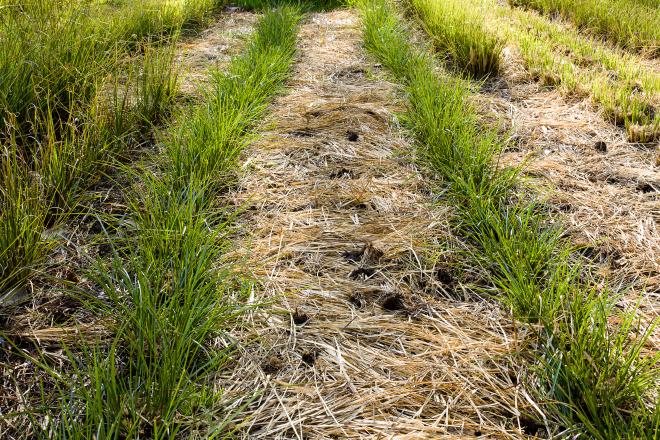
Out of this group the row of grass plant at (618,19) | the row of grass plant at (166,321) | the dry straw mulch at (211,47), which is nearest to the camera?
the row of grass plant at (166,321)

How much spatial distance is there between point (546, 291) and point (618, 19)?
3991 millimetres

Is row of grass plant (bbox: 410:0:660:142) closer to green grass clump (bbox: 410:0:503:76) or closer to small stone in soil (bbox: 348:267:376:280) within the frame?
green grass clump (bbox: 410:0:503:76)

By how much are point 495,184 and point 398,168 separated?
0.50 meters

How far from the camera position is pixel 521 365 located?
1262 millimetres

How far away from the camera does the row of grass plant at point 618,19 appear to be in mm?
3986

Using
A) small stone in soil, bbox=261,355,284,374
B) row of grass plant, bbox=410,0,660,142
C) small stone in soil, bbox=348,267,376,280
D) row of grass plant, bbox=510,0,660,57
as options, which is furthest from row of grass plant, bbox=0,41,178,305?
row of grass plant, bbox=510,0,660,57

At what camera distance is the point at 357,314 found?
146 centimetres

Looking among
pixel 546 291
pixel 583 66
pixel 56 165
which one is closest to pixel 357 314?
pixel 546 291

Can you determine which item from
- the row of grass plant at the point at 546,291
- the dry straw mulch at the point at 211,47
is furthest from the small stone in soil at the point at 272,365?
the dry straw mulch at the point at 211,47

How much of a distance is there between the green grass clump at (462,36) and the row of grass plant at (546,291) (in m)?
0.80

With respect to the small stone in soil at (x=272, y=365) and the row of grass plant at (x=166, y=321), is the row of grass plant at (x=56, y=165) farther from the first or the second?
the small stone in soil at (x=272, y=365)

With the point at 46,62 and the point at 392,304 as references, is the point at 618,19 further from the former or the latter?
the point at 46,62

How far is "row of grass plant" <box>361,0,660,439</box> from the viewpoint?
1075 millimetres

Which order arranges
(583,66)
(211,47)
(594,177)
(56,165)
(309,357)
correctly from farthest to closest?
(211,47) → (583,66) → (594,177) → (56,165) → (309,357)
